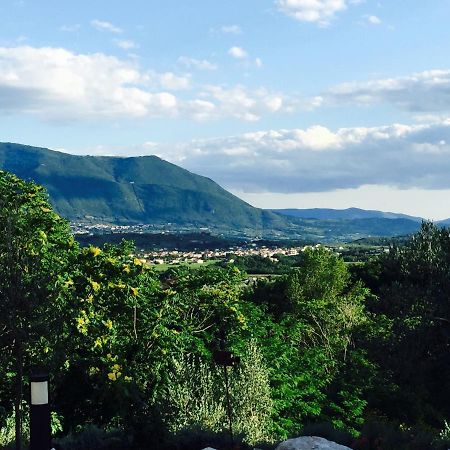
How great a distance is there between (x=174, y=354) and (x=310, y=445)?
7.17m

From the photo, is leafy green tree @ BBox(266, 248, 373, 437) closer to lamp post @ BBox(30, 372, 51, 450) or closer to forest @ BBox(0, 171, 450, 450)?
forest @ BBox(0, 171, 450, 450)

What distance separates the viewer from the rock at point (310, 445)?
1048cm

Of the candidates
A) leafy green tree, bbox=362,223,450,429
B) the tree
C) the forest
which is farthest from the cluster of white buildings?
the tree

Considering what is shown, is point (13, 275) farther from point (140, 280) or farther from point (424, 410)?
point (424, 410)

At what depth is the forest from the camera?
11.9 metres

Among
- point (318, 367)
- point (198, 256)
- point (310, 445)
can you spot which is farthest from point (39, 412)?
point (198, 256)

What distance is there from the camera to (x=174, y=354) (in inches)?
675

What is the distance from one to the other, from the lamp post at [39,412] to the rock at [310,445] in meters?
3.89

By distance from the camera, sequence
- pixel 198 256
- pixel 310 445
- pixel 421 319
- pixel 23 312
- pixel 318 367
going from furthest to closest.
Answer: pixel 198 256
pixel 318 367
pixel 421 319
pixel 23 312
pixel 310 445

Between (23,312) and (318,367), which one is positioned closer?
(23,312)

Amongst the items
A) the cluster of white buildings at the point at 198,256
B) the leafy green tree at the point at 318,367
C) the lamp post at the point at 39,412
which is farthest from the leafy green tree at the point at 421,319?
the cluster of white buildings at the point at 198,256

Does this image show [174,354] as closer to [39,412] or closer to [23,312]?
[23,312]

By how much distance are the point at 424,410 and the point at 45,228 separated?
51.4ft

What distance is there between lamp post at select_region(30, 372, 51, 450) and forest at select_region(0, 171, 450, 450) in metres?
2.11
